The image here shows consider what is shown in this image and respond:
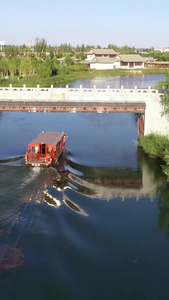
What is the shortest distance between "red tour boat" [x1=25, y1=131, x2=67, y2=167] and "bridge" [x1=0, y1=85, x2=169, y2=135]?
3.48 metres

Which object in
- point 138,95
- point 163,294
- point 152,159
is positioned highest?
point 138,95

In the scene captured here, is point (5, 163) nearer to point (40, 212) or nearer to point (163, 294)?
point (40, 212)

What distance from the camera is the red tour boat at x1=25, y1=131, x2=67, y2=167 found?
101ft

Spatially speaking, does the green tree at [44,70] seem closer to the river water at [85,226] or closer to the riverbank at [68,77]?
the riverbank at [68,77]

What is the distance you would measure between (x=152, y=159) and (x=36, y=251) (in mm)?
19093

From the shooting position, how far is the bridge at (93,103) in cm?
3538

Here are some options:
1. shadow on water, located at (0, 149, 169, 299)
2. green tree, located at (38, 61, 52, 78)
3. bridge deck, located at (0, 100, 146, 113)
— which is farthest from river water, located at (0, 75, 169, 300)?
green tree, located at (38, 61, 52, 78)

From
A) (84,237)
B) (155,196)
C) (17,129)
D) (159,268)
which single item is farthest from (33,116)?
(159,268)

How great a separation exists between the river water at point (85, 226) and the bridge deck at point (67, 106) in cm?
457

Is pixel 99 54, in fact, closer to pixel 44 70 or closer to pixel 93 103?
pixel 44 70

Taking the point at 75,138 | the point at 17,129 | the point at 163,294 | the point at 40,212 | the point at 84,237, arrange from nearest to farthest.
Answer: the point at 163,294, the point at 84,237, the point at 40,212, the point at 75,138, the point at 17,129

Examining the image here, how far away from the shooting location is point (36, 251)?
18984 millimetres

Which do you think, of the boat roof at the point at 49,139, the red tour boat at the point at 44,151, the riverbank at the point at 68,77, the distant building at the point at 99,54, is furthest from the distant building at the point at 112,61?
the red tour boat at the point at 44,151

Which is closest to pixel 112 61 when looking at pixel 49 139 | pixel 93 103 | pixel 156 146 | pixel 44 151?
pixel 93 103
